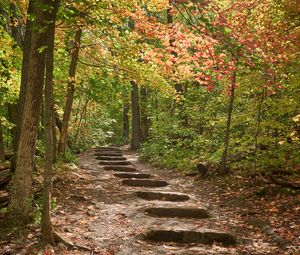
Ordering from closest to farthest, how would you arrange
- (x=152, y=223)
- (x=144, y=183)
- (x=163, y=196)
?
(x=152, y=223), (x=163, y=196), (x=144, y=183)

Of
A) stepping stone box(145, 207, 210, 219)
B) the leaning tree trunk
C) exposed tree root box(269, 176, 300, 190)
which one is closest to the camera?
the leaning tree trunk

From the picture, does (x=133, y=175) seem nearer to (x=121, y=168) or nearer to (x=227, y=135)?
(x=121, y=168)

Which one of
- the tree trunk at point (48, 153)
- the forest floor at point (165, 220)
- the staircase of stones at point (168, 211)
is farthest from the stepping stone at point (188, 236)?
the tree trunk at point (48, 153)

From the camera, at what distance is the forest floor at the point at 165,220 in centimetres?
623

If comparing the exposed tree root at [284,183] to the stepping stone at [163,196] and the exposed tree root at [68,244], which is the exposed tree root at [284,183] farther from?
the exposed tree root at [68,244]

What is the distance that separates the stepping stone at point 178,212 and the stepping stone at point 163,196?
1371mm

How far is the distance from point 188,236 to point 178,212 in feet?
4.93

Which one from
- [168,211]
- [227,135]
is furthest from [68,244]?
[227,135]

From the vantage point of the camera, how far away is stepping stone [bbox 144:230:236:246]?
274 inches

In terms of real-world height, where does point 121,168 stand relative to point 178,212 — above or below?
above

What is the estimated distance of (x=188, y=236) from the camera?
707cm

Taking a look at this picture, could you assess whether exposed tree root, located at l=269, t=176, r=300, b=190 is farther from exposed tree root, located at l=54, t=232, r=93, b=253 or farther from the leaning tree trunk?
the leaning tree trunk


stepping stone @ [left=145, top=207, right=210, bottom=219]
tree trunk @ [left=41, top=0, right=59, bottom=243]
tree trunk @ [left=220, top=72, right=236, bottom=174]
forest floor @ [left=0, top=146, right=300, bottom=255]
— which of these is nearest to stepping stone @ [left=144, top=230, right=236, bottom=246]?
forest floor @ [left=0, top=146, right=300, bottom=255]

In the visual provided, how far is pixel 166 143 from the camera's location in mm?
17969
